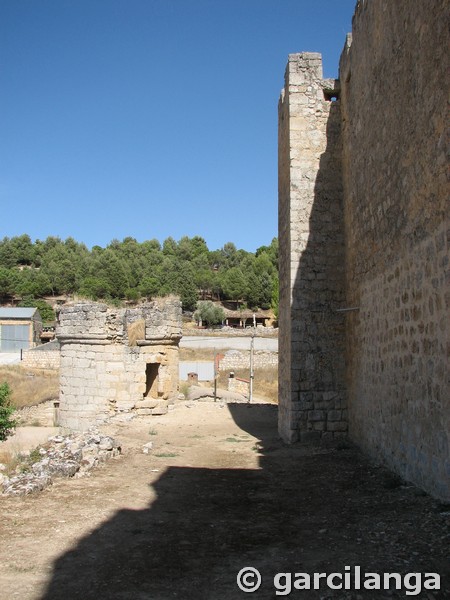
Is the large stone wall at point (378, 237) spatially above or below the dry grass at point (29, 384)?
above

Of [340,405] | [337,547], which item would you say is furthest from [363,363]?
[337,547]

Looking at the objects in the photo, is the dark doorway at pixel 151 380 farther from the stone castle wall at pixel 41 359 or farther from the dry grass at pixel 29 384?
the stone castle wall at pixel 41 359

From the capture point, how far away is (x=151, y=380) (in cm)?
1617

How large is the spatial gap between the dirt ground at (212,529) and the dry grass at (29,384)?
15.8 meters

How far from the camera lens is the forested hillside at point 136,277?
67.1 m

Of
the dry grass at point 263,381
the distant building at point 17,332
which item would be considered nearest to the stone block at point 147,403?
the dry grass at point 263,381

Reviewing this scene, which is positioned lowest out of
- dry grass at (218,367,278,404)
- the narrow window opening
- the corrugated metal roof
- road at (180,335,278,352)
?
dry grass at (218,367,278,404)

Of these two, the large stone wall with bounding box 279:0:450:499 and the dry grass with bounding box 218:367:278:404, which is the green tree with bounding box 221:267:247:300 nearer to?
the dry grass with bounding box 218:367:278:404

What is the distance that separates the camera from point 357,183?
872 cm

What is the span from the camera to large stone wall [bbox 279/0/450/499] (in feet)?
17.6

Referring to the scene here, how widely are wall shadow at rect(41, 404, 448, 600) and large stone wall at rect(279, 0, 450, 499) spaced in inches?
37.5

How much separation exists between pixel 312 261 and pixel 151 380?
8107 millimetres

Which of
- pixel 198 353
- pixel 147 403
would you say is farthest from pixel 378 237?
pixel 198 353

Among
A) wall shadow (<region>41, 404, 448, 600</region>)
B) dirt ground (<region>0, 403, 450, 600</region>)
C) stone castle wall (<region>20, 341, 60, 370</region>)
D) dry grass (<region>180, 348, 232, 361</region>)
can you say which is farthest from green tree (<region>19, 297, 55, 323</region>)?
wall shadow (<region>41, 404, 448, 600</region>)
